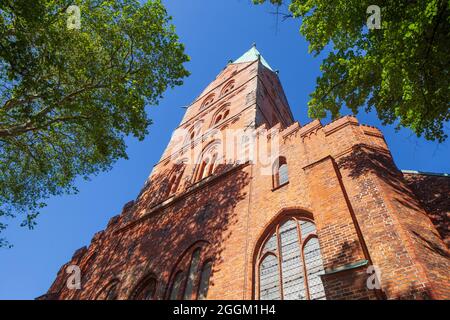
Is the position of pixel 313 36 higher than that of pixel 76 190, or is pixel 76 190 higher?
pixel 313 36

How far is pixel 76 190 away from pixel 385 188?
35.5 feet

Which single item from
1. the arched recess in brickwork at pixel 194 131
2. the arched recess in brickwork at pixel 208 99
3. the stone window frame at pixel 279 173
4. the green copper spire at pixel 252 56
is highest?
the green copper spire at pixel 252 56

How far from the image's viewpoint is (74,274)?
510 inches

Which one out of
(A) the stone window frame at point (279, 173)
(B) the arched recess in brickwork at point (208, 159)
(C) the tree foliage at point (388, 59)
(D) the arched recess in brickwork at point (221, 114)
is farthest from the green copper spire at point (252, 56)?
(A) the stone window frame at point (279, 173)

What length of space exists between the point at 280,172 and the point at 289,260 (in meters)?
3.36

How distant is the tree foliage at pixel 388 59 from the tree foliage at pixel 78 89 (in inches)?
167

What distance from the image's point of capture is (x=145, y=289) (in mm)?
9398

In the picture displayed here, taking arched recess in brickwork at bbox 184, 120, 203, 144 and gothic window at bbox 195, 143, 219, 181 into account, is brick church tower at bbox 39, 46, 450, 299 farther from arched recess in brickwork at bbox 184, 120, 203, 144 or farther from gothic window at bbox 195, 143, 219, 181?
arched recess in brickwork at bbox 184, 120, 203, 144

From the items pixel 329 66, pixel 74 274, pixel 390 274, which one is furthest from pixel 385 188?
pixel 74 274

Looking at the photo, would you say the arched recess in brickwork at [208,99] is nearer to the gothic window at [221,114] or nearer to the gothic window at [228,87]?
the gothic window at [228,87]

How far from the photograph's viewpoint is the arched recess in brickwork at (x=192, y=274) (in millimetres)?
7867

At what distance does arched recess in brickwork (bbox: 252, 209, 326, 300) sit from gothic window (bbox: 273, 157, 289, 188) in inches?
57.7

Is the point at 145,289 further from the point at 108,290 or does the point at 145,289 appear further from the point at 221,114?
the point at 221,114

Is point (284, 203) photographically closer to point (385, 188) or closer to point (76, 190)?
point (385, 188)
